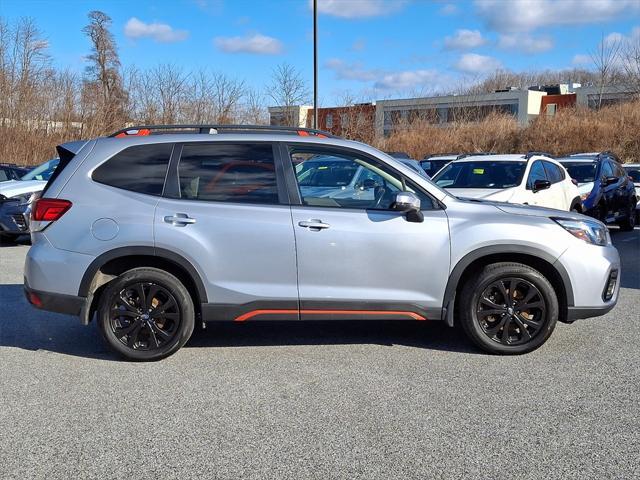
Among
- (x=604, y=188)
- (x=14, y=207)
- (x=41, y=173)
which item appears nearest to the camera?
(x=14, y=207)

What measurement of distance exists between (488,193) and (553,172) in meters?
2.18

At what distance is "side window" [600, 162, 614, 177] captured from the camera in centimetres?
1350

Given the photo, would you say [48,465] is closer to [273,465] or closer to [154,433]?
[154,433]

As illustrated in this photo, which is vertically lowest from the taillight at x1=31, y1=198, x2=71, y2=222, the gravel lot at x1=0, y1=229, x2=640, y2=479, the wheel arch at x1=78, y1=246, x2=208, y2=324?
the gravel lot at x1=0, y1=229, x2=640, y2=479

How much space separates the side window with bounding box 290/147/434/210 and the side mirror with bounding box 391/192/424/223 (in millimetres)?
135

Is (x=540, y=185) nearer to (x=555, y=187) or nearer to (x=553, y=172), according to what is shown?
(x=555, y=187)

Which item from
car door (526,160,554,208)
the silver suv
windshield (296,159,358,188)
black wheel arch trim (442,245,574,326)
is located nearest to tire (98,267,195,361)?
the silver suv

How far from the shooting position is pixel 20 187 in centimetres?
1246

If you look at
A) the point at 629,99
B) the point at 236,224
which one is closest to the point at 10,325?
the point at 236,224

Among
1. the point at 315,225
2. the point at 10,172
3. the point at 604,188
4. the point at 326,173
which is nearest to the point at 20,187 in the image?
the point at 10,172

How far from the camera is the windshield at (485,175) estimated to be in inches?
400

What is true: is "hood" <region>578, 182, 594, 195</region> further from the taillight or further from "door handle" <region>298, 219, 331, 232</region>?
the taillight

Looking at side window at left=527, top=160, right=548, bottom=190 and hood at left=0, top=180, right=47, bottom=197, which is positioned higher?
side window at left=527, top=160, right=548, bottom=190

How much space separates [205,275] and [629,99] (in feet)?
121
